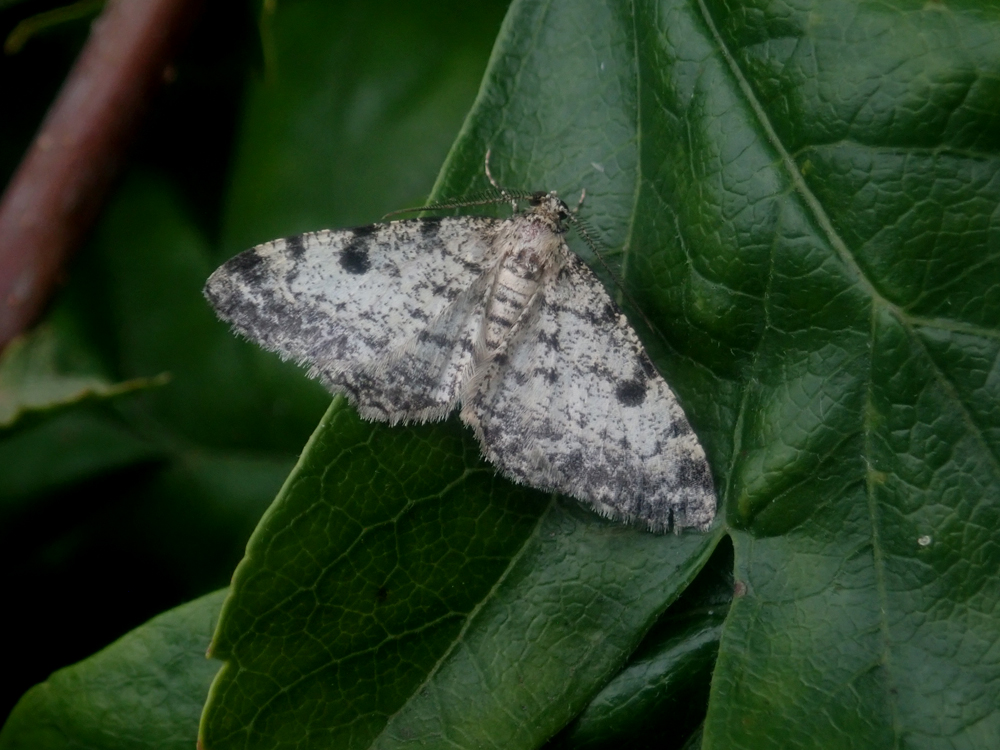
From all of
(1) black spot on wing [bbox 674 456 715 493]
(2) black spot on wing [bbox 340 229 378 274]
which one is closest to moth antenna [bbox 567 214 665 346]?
(1) black spot on wing [bbox 674 456 715 493]

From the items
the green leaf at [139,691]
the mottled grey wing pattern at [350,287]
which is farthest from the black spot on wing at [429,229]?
the green leaf at [139,691]

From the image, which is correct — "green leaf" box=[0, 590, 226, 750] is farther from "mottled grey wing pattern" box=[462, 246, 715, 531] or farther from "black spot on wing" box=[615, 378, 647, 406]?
"black spot on wing" box=[615, 378, 647, 406]

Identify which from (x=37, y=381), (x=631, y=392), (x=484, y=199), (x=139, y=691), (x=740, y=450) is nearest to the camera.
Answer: (x=740, y=450)

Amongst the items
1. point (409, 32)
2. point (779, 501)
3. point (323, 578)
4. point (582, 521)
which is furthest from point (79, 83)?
point (779, 501)

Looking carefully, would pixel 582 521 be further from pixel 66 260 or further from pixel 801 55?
pixel 66 260

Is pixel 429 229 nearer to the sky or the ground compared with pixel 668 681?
nearer to the sky

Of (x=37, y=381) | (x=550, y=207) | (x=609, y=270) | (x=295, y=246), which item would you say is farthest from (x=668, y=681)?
(x=37, y=381)

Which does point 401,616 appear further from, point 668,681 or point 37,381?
point 37,381
